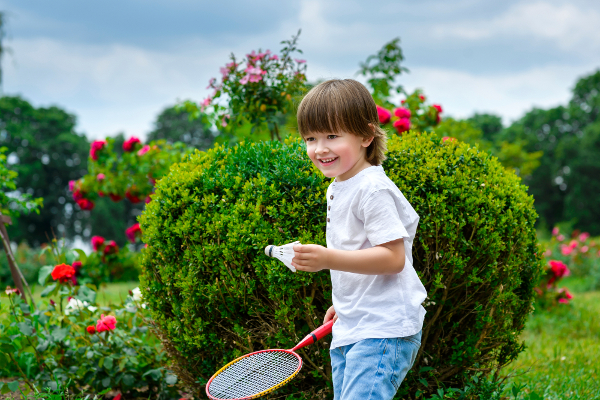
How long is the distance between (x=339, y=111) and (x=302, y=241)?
31.9 inches

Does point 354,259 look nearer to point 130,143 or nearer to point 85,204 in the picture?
point 130,143

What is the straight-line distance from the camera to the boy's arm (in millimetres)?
1776

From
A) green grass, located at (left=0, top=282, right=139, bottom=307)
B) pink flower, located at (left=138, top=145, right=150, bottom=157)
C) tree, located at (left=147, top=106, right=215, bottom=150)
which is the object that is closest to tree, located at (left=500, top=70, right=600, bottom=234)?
tree, located at (left=147, top=106, right=215, bottom=150)

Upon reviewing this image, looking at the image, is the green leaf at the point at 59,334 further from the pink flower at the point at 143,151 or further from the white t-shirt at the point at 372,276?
the pink flower at the point at 143,151

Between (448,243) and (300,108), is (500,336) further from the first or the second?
(300,108)

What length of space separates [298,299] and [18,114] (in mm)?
32155

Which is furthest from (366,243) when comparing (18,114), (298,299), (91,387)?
(18,114)

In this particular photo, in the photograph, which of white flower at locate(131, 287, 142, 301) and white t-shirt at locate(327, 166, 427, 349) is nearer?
white t-shirt at locate(327, 166, 427, 349)

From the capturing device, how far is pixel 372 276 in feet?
6.54

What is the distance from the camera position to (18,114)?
2961 cm

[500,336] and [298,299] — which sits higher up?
[298,299]

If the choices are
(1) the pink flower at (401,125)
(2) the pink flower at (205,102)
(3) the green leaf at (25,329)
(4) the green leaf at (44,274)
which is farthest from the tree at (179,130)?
(3) the green leaf at (25,329)

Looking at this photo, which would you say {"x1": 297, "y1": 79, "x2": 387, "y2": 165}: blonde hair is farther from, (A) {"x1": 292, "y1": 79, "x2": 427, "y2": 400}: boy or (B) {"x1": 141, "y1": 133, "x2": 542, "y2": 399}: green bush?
(B) {"x1": 141, "y1": 133, "x2": 542, "y2": 399}: green bush

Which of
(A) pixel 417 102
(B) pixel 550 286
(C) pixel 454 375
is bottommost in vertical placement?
(B) pixel 550 286
